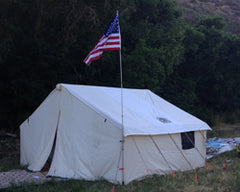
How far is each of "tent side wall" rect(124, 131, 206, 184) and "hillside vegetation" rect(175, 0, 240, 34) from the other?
107ft

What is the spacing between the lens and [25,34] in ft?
54.1

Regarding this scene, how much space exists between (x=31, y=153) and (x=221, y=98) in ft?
64.7

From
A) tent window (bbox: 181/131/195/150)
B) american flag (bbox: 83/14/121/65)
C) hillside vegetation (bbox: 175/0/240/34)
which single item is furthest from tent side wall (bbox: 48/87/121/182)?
hillside vegetation (bbox: 175/0/240/34)

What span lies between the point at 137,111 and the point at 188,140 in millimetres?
1945

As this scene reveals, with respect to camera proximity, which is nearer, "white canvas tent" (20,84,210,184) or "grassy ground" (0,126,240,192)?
"grassy ground" (0,126,240,192)

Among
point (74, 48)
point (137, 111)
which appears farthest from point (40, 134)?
point (74, 48)

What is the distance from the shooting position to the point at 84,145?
8852mm

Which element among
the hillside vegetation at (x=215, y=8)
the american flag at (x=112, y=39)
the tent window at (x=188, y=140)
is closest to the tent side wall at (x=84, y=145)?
the american flag at (x=112, y=39)

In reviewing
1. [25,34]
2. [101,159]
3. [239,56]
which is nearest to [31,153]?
[101,159]

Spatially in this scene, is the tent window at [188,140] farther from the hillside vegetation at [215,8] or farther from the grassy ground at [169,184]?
the hillside vegetation at [215,8]

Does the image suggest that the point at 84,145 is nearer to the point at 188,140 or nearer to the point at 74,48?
the point at 188,140

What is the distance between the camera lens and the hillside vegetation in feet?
143

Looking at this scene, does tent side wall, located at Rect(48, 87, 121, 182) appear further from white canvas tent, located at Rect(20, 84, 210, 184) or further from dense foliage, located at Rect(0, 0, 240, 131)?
dense foliage, located at Rect(0, 0, 240, 131)

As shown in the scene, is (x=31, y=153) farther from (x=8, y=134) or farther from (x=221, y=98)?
(x=221, y=98)
